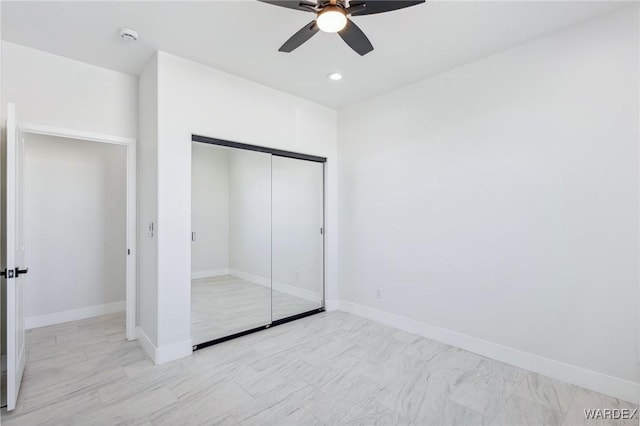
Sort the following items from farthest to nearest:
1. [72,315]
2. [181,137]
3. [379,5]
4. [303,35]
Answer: [72,315], [181,137], [303,35], [379,5]

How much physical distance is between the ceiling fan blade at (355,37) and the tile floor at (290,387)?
261 centimetres

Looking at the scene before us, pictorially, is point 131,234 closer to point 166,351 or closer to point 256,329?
point 166,351

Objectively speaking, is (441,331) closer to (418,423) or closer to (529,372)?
(529,372)

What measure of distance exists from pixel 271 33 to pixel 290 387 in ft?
9.60

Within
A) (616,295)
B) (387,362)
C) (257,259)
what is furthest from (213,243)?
(616,295)

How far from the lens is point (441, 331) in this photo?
11.1 feet

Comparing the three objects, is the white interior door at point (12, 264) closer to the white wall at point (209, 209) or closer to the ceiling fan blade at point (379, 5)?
the white wall at point (209, 209)

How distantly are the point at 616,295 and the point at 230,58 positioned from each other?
3.87m

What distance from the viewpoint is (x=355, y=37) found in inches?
85.7

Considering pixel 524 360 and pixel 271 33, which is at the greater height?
pixel 271 33

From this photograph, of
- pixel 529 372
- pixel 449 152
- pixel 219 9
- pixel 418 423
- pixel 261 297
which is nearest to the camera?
pixel 418 423

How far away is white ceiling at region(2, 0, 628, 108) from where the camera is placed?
2.34 m

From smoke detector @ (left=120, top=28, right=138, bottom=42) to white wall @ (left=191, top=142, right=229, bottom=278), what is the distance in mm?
1009

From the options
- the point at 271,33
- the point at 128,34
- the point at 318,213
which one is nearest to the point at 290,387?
the point at 318,213
